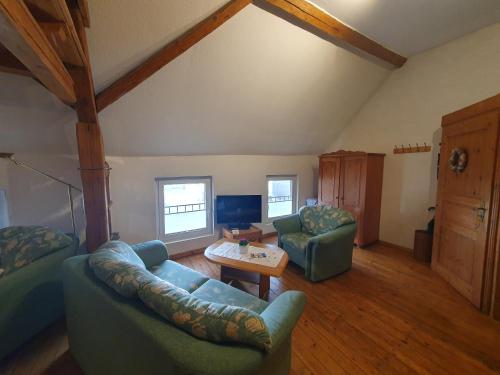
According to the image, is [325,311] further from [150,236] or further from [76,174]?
[76,174]

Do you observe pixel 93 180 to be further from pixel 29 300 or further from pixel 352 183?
pixel 352 183

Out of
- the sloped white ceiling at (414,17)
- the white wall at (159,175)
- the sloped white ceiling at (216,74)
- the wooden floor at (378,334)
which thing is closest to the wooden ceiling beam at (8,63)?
the sloped white ceiling at (216,74)

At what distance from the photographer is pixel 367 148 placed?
429cm

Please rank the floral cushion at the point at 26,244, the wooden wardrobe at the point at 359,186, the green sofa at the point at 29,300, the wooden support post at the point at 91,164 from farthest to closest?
1. the wooden wardrobe at the point at 359,186
2. the wooden support post at the point at 91,164
3. the floral cushion at the point at 26,244
4. the green sofa at the point at 29,300

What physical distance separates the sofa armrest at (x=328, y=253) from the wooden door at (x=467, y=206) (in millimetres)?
1116

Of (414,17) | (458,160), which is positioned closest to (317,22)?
(414,17)

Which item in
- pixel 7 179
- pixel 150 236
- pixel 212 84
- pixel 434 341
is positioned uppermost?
pixel 212 84

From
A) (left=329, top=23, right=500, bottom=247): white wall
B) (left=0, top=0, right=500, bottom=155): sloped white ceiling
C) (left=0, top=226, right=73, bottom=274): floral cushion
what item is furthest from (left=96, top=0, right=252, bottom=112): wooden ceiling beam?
(left=329, top=23, right=500, bottom=247): white wall

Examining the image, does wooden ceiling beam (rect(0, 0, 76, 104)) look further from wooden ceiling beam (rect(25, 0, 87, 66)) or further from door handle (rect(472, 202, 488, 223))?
door handle (rect(472, 202, 488, 223))

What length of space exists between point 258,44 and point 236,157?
190 cm

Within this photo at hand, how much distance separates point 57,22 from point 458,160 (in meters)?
3.73

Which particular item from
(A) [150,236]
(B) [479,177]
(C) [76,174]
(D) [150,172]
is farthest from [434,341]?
(C) [76,174]

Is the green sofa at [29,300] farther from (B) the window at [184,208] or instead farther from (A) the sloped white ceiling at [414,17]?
(A) the sloped white ceiling at [414,17]

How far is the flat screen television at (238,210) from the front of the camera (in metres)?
3.72
